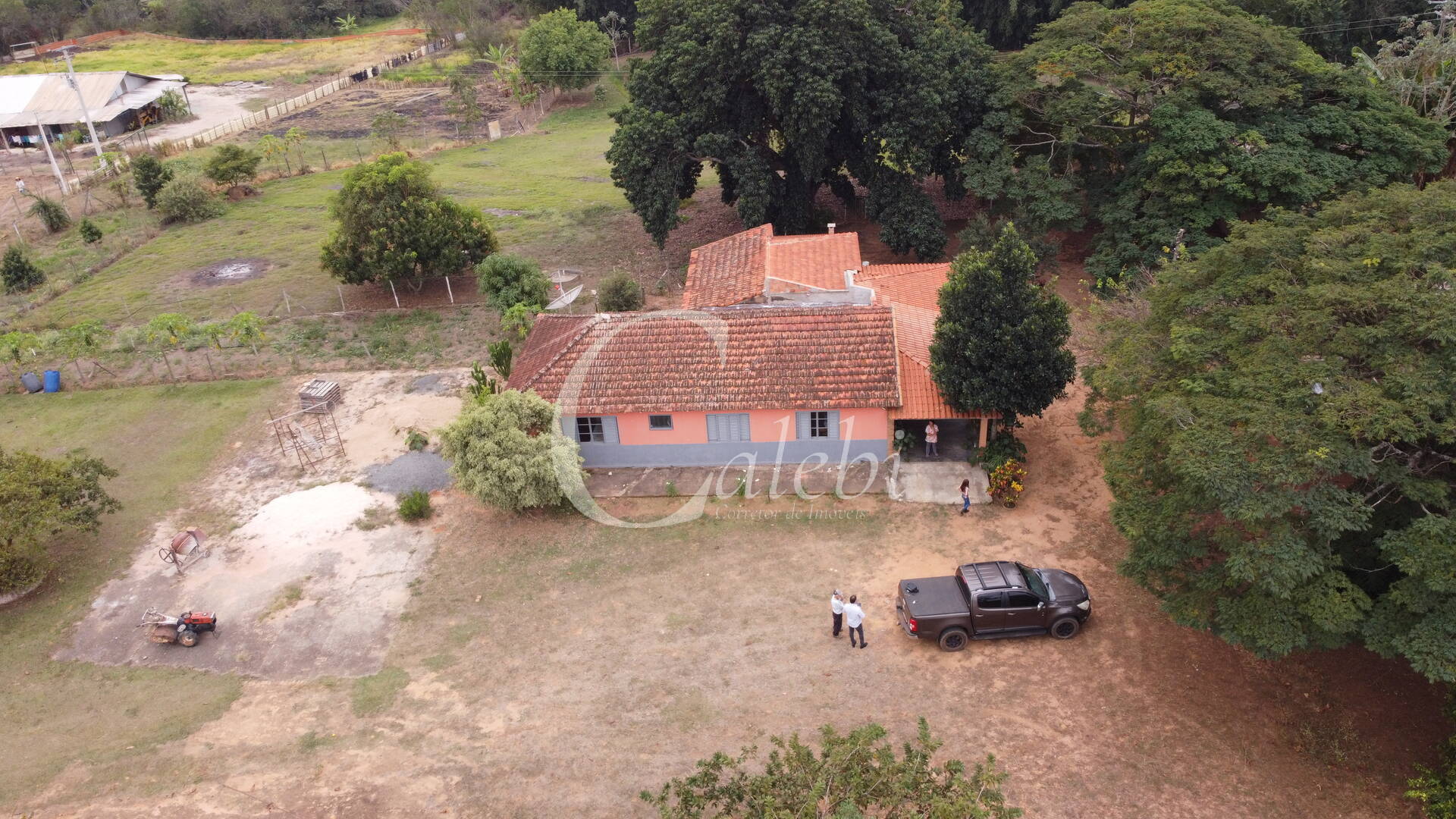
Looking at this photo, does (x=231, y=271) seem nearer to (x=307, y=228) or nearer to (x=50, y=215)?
(x=307, y=228)

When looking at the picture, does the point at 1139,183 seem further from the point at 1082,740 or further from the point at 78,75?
the point at 78,75

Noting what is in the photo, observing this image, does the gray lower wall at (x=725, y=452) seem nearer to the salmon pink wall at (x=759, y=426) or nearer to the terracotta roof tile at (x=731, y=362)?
the salmon pink wall at (x=759, y=426)

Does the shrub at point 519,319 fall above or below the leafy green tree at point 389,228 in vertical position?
below

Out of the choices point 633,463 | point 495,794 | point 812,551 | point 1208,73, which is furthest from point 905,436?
point 1208,73

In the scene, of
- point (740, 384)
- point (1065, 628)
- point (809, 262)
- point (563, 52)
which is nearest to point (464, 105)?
point (563, 52)

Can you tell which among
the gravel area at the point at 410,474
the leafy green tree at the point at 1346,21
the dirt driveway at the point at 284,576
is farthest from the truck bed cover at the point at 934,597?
the leafy green tree at the point at 1346,21
